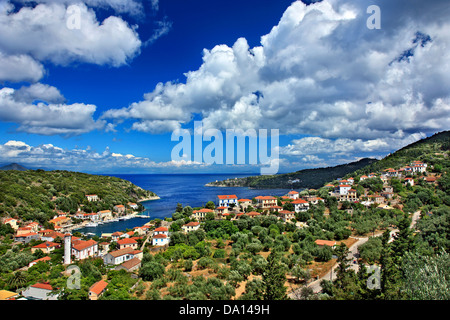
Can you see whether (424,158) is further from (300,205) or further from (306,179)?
(306,179)

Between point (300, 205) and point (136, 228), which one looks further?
point (300, 205)

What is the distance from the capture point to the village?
72.1 ft

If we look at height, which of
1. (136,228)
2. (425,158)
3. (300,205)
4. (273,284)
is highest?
(425,158)

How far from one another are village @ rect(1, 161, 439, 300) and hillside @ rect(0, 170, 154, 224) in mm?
2081

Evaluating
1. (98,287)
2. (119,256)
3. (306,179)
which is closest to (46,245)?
(119,256)

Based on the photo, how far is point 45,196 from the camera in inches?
1956

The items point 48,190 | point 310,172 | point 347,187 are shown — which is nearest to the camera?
point 347,187

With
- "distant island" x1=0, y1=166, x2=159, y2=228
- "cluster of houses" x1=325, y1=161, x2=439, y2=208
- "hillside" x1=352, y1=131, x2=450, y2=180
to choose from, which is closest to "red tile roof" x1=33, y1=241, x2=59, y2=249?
"distant island" x1=0, y1=166, x2=159, y2=228

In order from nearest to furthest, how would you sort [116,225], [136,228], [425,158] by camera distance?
[136,228]
[116,225]
[425,158]

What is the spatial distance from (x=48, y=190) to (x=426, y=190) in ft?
220

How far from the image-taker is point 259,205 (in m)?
39.1

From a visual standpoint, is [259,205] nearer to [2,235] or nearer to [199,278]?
[199,278]

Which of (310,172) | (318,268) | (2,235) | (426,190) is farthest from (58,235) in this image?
(310,172)

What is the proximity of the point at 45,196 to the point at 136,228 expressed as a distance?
27.8 meters
